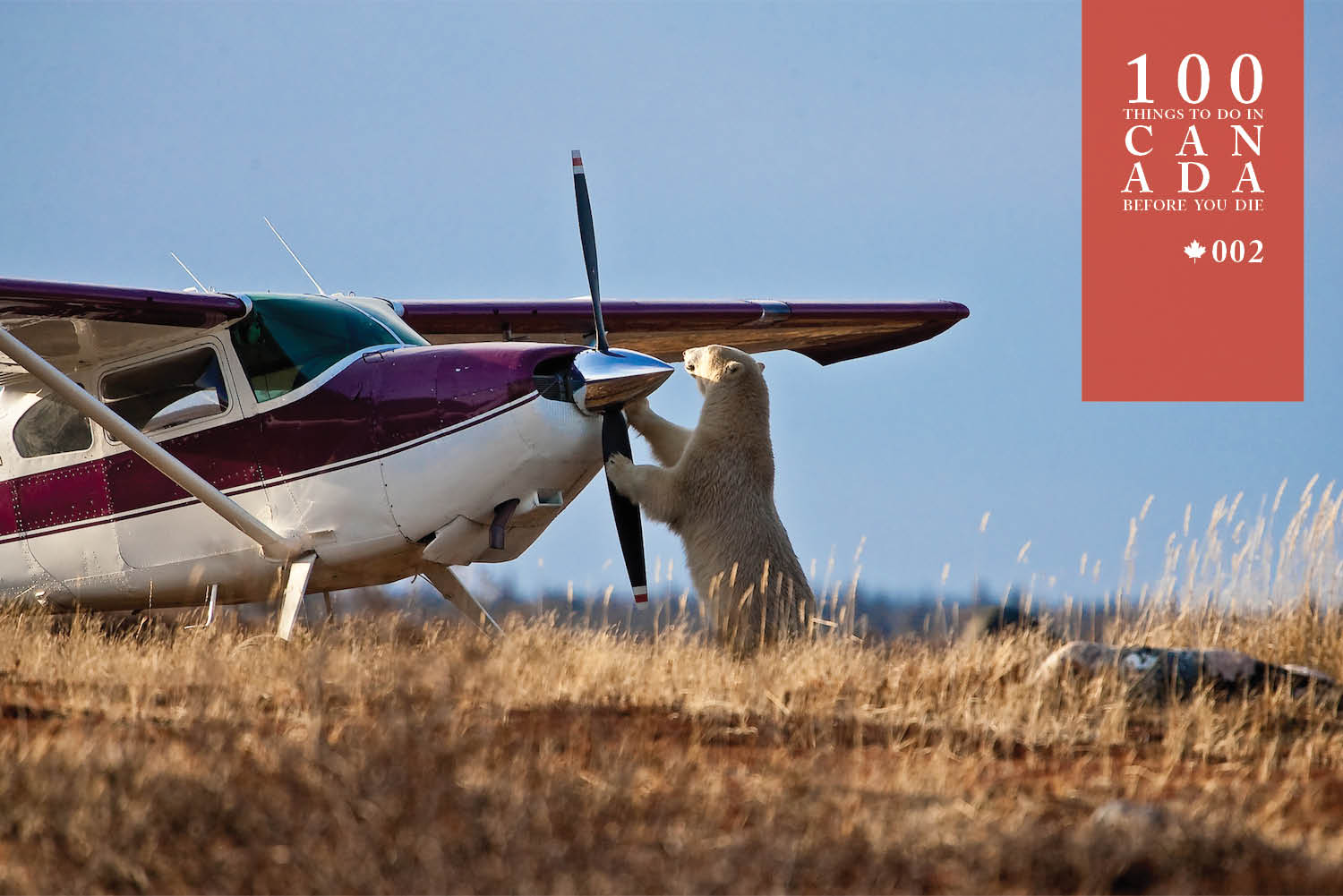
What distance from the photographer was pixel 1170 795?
15.4 ft

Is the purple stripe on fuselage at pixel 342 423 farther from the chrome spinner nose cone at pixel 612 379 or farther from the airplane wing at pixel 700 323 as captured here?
the airplane wing at pixel 700 323

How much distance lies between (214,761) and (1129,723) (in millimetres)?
3885

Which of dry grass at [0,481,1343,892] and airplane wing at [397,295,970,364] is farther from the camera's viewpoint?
airplane wing at [397,295,970,364]

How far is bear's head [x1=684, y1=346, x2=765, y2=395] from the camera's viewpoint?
817 centimetres

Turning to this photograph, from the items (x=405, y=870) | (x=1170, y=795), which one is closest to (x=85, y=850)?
(x=405, y=870)

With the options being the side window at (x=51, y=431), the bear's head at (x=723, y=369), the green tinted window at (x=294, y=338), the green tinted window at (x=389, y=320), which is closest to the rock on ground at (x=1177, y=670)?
the bear's head at (x=723, y=369)

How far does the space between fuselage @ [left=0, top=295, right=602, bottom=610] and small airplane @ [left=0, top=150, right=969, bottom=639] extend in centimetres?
1

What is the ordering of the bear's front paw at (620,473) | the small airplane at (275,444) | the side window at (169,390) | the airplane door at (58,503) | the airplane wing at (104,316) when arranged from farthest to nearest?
1. the airplane door at (58,503)
2. the side window at (169,390)
3. the airplane wing at (104,316)
4. the small airplane at (275,444)
5. the bear's front paw at (620,473)

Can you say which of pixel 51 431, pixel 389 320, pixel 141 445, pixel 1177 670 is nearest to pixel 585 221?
pixel 389 320

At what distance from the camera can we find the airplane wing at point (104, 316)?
29.4ft

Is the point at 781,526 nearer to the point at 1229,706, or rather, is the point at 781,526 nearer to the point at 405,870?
the point at 1229,706

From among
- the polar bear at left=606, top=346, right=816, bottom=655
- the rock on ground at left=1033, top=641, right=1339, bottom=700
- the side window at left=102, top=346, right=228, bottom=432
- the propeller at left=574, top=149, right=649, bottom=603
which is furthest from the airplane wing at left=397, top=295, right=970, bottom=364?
the rock on ground at left=1033, top=641, right=1339, bottom=700

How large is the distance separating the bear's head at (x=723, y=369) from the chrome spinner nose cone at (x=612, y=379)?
24 centimetres

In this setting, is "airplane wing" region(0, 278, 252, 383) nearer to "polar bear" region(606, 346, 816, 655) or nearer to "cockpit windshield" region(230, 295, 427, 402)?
"cockpit windshield" region(230, 295, 427, 402)
